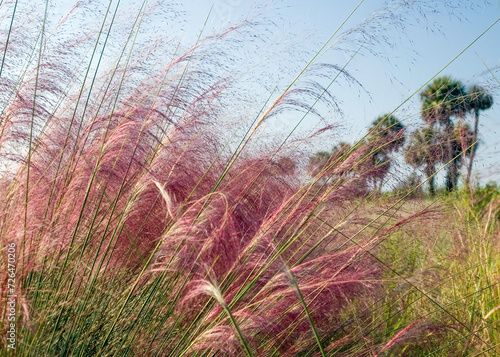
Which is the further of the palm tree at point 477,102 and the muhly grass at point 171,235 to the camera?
the palm tree at point 477,102

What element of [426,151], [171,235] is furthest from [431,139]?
[171,235]

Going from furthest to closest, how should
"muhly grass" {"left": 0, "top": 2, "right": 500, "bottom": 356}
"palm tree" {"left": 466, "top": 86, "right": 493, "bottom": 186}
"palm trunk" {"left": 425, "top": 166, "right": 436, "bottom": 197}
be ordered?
1. "palm trunk" {"left": 425, "top": 166, "right": 436, "bottom": 197}
2. "palm tree" {"left": 466, "top": 86, "right": 493, "bottom": 186}
3. "muhly grass" {"left": 0, "top": 2, "right": 500, "bottom": 356}

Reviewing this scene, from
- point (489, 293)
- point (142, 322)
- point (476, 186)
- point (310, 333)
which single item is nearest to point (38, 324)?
point (142, 322)

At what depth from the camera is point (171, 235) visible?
4.36 feet

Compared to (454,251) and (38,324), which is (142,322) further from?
(454,251)

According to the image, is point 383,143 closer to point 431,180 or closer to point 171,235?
point 431,180

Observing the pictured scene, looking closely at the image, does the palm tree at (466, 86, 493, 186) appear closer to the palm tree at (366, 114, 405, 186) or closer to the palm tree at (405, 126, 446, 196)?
the palm tree at (405, 126, 446, 196)

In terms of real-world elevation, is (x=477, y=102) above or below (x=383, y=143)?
above

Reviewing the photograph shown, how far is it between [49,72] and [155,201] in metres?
0.75

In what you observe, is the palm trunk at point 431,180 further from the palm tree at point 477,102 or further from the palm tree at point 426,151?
the palm tree at point 477,102

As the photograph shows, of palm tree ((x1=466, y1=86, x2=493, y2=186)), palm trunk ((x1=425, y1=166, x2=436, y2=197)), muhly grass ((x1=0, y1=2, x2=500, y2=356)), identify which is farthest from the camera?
palm trunk ((x1=425, y1=166, x2=436, y2=197))

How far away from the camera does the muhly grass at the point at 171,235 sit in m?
1.50

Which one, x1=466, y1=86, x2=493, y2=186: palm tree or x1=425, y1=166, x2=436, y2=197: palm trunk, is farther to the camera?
x1=425, y1=166, x2=436, y2=197: palm trunk

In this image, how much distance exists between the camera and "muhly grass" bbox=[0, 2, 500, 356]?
59.1 inches
